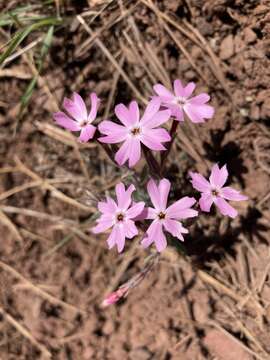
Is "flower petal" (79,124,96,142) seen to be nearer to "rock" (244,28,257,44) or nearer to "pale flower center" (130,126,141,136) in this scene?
"pale flower center" (130,126,141,136)

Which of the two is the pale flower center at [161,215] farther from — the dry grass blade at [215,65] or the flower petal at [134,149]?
the dry grass blade at [215,65]

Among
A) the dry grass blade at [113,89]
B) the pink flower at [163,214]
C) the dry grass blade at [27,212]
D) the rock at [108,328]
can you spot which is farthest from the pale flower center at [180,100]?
the rock at [108,328]

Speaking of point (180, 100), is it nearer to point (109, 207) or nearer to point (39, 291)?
point (109, 207)

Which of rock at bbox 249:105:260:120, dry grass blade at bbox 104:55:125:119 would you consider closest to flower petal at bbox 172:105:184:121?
rock at bbox 249:105:260:120

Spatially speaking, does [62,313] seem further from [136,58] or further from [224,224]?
[136,58]

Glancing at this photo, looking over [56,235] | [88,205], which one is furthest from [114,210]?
[56,235]

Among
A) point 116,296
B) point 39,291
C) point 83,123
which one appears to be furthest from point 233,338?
point 83,123
